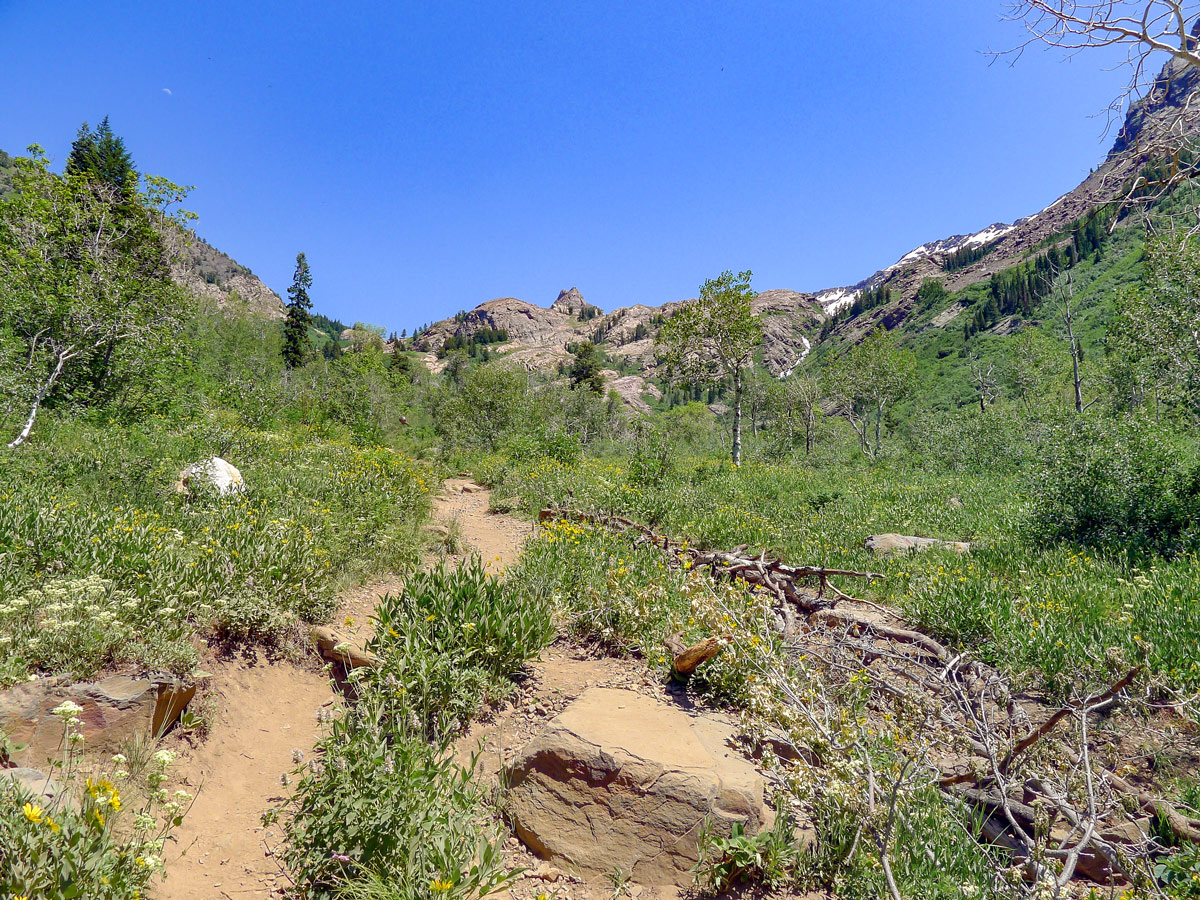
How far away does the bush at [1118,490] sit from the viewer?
7.82m

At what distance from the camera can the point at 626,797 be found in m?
3.02

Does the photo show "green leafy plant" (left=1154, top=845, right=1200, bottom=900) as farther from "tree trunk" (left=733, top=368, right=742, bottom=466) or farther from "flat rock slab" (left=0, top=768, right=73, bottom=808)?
"tree trunk" (left=733, top=368, right=742, bottom=466)

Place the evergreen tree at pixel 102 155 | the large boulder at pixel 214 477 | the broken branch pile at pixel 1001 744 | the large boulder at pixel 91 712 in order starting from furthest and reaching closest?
the evergreen tree at pixel 102 155 → the large boulder at pixel 214 477 → the broken branch pile at pixel 1001 744 → the large boulder at pixel 91 712

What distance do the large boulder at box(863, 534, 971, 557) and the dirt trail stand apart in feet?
27.5

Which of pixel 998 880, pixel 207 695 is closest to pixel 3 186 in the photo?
pixel 207 695

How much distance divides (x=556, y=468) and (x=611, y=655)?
9.31 metres

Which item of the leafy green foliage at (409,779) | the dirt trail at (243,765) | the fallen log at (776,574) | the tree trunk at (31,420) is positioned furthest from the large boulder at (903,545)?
the tree trunk at (31,420)

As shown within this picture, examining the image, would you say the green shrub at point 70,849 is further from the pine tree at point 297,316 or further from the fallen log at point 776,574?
the pine tree at point 297,316

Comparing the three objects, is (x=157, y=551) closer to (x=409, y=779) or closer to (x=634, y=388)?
(x=409, y=779)

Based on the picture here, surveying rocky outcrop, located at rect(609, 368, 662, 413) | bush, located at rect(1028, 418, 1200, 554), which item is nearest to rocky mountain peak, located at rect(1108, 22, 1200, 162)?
bush, located at rect(1028, 418, 1200, 554)

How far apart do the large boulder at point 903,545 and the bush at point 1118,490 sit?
125cm

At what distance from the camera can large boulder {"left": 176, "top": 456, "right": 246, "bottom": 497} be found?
24.6 feet

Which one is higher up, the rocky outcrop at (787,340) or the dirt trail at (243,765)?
the rocky outcrop at (787,340)

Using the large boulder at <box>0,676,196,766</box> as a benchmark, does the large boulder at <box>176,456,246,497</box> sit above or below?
above
